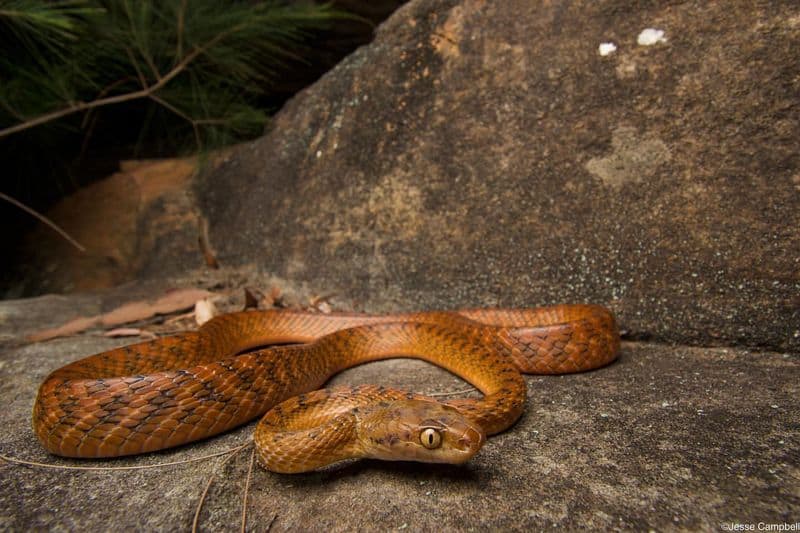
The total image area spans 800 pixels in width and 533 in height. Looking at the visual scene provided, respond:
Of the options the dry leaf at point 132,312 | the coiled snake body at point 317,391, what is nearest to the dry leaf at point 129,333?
the dry leaf at point 132,312

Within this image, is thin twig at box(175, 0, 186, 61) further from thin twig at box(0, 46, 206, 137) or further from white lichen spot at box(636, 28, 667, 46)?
white lichen spot at box(636, 28, 667, 46)

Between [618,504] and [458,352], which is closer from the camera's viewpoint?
[618,504]

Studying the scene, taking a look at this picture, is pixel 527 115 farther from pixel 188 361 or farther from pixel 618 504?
pixel 188 361

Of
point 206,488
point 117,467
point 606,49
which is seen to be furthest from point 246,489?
point 606,49

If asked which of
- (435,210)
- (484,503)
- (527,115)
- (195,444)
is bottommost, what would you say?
(195,444)

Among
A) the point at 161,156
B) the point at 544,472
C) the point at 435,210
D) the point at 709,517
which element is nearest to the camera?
the point at 709,517

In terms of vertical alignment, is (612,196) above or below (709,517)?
above

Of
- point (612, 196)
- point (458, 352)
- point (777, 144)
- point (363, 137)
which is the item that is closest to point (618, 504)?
point (458, 352)

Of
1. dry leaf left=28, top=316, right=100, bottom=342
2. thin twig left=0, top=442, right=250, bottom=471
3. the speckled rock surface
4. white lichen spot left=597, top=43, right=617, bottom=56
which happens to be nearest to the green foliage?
the speckled rock surface
